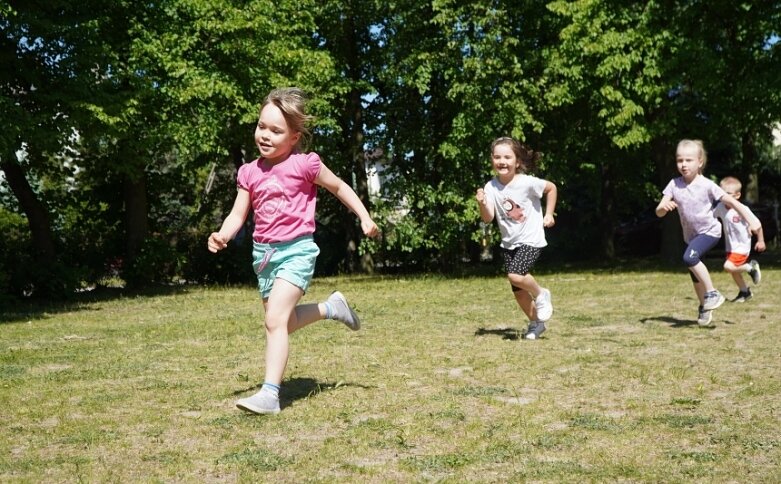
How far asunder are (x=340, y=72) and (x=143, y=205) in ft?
21.6

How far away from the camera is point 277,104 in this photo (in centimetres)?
648

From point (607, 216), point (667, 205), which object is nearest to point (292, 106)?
point (667, 205)

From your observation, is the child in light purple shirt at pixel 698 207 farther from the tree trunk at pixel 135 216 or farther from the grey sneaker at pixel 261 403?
the tree trunk at pixel 135 216

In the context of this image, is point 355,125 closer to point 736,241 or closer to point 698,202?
point 736,241

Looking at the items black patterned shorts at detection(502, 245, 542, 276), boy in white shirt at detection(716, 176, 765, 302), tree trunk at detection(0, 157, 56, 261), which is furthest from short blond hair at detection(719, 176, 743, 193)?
tree trunk at detection(0, 157, 56, 261)

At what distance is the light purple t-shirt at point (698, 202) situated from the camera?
10484mm

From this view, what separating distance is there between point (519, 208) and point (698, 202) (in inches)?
93.0

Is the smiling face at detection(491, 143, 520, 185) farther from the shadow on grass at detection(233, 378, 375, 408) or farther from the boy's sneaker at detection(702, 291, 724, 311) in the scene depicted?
the shadow on grass at detection(233, 378, 375, 408)

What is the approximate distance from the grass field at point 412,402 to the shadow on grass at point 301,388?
23mm

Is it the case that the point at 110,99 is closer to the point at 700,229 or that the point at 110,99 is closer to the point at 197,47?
the point at 197,47

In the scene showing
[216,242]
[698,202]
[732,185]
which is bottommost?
[216,242]

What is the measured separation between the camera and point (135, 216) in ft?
77.8

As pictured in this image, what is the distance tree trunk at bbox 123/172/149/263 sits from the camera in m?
23.4

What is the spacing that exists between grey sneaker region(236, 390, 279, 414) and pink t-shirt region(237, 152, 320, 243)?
108cm
